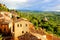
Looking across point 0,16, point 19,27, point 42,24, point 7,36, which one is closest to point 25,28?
point 19,27

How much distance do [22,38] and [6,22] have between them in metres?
5.29

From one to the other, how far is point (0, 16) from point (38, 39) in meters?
12.7

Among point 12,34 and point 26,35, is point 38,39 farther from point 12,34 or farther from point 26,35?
point 12,34

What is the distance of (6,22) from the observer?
45.0 m

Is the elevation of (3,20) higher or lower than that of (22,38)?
higher

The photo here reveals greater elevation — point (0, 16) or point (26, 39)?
point (0, 16)

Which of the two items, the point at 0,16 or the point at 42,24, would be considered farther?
the point at 42,24

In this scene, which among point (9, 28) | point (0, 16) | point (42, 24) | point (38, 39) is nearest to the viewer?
point (38, 39)

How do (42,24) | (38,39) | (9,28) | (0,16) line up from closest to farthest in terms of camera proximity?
(38,39) < (9,28) < (0,16) < (42,24)

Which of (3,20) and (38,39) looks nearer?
(38,39)

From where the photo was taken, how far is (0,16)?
49.7 meters

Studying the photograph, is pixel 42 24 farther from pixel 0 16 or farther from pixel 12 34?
pixel 12 34

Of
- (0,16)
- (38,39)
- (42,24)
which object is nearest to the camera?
(38,39)

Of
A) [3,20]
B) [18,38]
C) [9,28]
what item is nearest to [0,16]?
[3,20]
